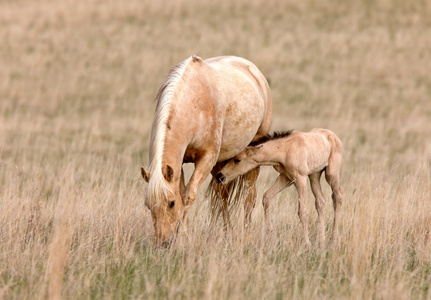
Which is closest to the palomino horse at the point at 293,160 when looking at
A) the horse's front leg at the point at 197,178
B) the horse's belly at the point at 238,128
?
the horse's belly at the point at 238,128

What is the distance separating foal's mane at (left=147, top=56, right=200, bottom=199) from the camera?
18.1ft

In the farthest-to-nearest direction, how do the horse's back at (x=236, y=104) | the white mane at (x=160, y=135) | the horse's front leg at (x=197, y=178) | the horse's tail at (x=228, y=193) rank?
1. the horse's tail at (x=228, y=193)
2. the horse's back at (x=236, y=104)
3. the horse's front leg at (x=197, y=178)
4. the white mane at (x=160, y=135)

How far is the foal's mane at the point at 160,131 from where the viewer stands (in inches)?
217

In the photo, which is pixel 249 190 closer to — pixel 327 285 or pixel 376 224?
pixel 376 224

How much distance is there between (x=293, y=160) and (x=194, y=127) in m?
→ 1.36

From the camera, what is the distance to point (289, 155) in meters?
→ 7.04

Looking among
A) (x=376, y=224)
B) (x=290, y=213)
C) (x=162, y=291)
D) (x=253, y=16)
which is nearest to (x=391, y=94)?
(x=253, y=16)

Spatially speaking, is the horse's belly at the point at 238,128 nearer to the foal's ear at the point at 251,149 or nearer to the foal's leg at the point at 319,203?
the foal's ear at the point at 251,149

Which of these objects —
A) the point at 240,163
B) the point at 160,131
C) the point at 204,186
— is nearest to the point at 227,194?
the point at 240,163

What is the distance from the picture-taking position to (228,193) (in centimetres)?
790

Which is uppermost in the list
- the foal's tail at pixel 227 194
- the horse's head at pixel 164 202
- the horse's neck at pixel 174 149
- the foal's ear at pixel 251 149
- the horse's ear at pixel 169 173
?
the horse's neck at pixel 174 149

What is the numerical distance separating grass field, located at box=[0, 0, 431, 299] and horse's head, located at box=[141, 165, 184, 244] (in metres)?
0.23

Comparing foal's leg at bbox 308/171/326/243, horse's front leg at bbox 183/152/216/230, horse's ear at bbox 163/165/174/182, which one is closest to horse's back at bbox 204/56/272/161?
horse's front leg at bbox 183/152/216/230

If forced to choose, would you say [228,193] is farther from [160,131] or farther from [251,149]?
[160,131]
